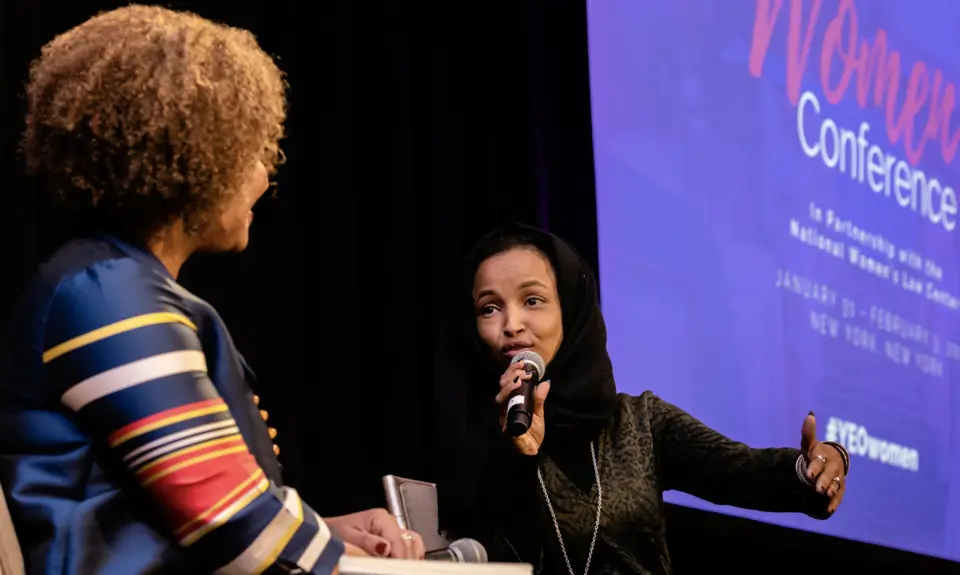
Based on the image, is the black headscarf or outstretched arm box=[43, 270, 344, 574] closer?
outstretched arm box=[43, 270, 344, 574]

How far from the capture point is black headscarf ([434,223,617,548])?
215 centimetres

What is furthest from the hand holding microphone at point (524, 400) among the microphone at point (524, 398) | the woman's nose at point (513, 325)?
the woman's nose at point (513, 325)

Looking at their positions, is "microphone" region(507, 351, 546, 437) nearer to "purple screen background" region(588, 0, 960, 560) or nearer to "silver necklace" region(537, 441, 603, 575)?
"silver necklace" region(537, 441, 603, 575)

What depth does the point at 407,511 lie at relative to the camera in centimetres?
200

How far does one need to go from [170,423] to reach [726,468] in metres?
1.30

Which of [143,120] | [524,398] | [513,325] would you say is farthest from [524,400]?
[143,120]

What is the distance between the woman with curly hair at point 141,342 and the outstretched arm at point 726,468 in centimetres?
107

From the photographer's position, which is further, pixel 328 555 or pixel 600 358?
pixel 600 358

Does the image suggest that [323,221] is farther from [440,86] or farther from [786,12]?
[786,12]

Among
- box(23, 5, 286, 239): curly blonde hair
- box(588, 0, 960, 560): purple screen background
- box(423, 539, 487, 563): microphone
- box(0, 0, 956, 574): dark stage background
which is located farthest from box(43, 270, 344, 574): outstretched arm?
box(588, 0, 960, 560): purple screen background

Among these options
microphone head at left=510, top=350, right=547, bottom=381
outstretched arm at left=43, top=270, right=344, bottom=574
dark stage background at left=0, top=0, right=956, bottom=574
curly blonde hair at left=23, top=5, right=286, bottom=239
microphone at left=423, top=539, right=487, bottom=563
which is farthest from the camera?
dark stage background at left=0, top=0, right=956, bottom=574

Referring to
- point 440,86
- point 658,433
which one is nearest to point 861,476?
point 658,433

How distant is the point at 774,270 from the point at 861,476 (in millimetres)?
546

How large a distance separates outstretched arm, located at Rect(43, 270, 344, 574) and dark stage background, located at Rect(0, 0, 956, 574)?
139 centimetres
